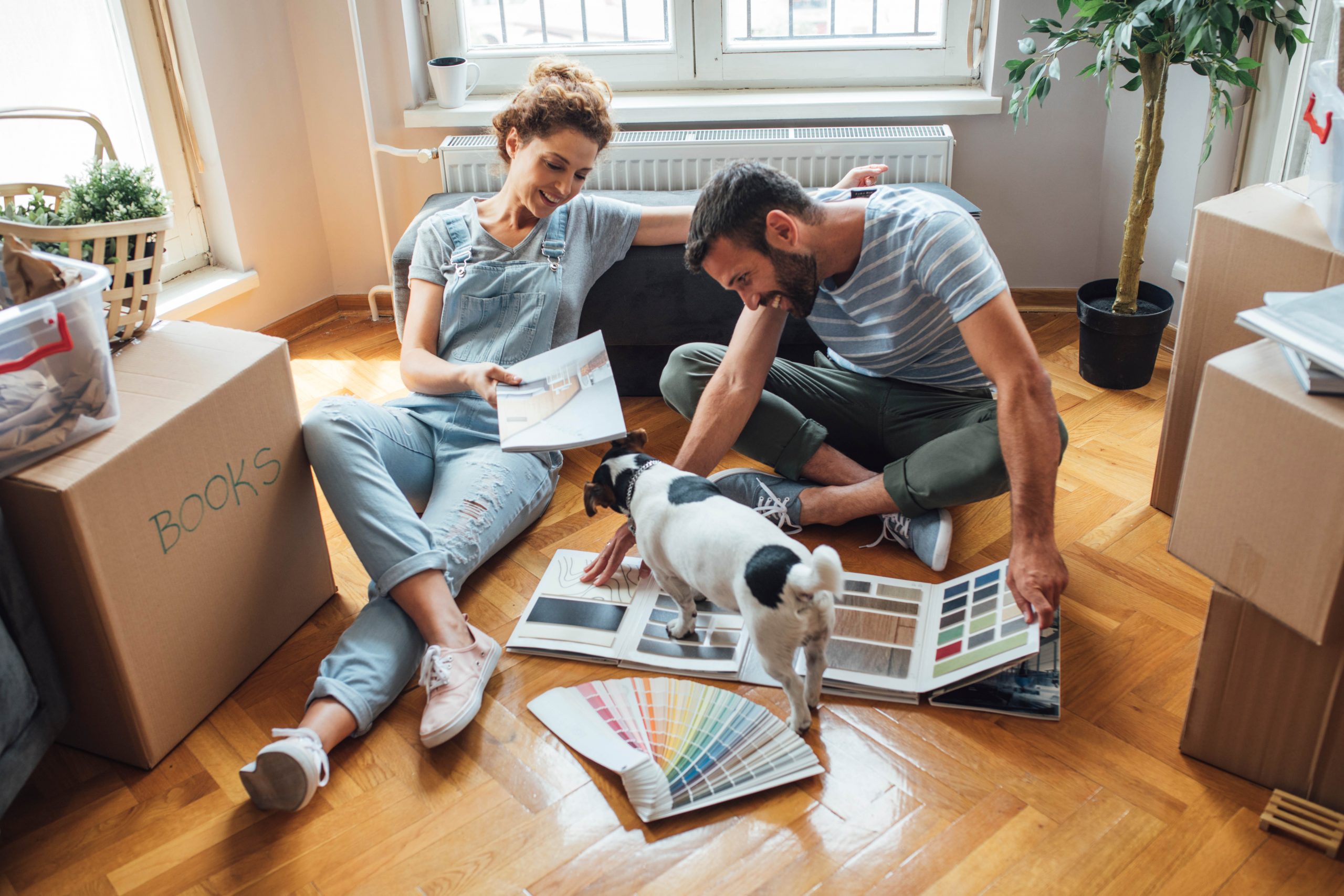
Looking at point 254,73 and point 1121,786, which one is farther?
point 254,73

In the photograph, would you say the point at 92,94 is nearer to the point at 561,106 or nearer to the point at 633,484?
the point at 561,106

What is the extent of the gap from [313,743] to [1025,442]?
3.47 feet

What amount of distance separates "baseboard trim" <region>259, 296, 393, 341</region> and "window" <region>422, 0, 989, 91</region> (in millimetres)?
702

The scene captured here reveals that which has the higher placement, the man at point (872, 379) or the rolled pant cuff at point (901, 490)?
the man at point (872, 379)

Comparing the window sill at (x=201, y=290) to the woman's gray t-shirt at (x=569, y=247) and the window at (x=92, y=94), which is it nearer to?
the window at (x=92, y=94)

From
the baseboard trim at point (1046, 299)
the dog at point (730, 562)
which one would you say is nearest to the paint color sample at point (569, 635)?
the dog at point (730, 562)

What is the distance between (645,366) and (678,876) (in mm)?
1409

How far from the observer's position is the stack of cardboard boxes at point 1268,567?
1.12 metres

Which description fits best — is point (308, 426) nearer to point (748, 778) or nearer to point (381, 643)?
point (381, 643)

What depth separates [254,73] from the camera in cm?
265

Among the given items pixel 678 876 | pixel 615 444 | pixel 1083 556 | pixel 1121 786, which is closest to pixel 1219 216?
pixel 1083 556

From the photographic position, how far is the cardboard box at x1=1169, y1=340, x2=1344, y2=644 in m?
1.11

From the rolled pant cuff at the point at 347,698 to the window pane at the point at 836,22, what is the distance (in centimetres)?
204

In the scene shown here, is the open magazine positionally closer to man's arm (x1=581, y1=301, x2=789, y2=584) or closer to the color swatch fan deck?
man's arm (x1=581, y1=301, x2=789, y2=584)
